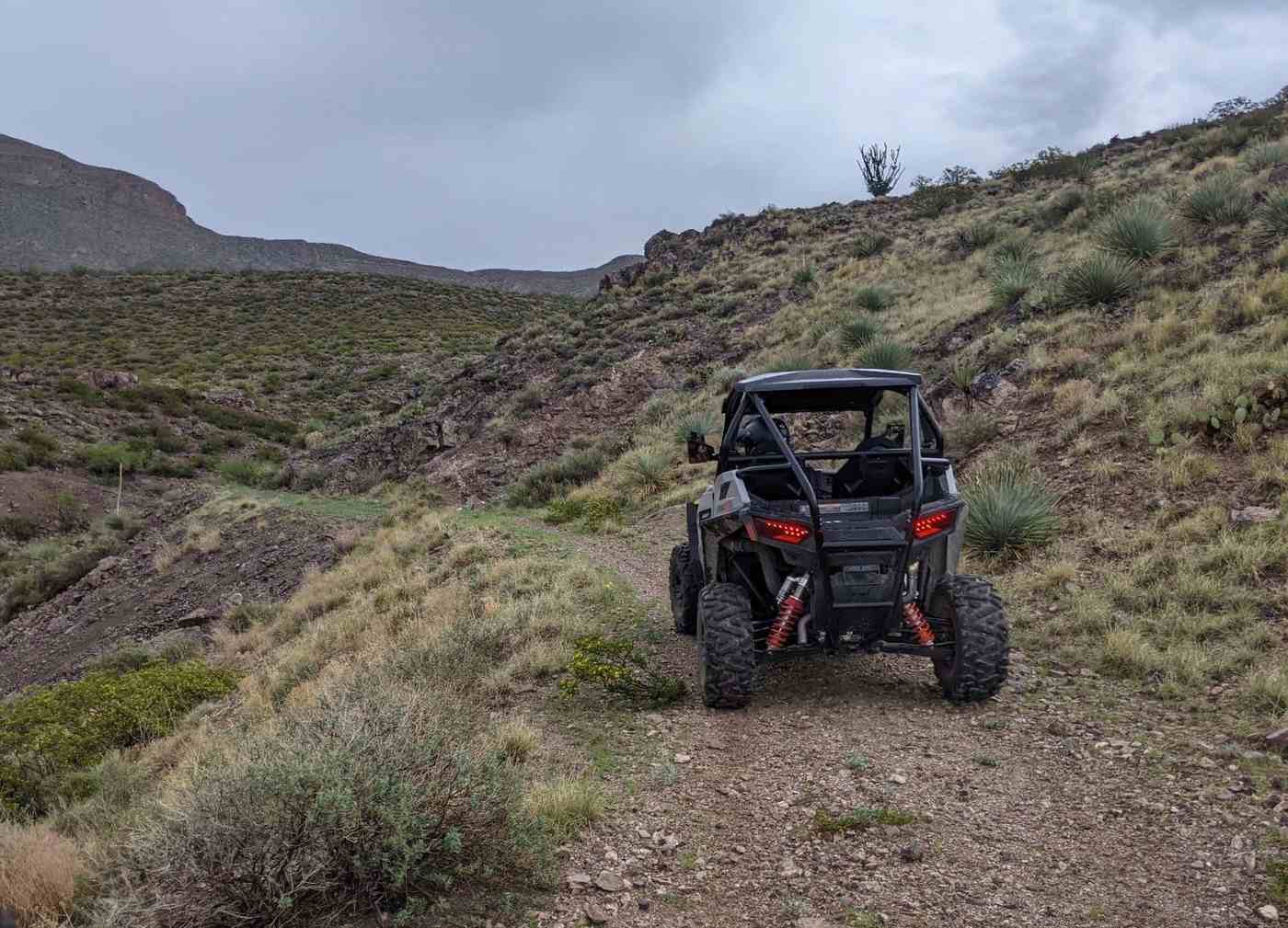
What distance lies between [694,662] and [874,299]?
17.3 meters

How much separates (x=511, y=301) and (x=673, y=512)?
54.3 metres

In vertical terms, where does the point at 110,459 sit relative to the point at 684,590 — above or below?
below

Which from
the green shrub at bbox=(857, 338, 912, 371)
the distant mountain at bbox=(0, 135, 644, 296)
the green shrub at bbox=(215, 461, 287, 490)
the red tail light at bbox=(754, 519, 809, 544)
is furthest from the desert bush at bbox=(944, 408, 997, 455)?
the distant mountain at bbox=(0, 135, 644, 296)

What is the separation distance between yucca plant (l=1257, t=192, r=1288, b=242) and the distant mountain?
73.7m

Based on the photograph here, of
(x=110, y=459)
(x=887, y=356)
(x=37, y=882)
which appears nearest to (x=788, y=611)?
(x=37, y=882)

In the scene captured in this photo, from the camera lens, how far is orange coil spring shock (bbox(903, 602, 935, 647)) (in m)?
5.30

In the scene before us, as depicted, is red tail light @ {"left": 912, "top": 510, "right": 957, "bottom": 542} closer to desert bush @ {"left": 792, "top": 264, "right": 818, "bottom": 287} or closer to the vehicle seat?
the vehicle seat

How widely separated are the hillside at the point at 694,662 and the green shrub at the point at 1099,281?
6cm

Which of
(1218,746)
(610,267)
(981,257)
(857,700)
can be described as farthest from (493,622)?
(610,267)

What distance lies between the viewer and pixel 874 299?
2225 centimetres

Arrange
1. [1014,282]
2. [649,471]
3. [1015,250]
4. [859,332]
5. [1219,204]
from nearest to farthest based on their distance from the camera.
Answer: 1. [1219,204]
2. [1014,282]
3. [649,471]
4. [859,332]
5. [1015,250]

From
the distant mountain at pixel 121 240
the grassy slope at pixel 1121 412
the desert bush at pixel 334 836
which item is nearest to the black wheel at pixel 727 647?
the desert bush at pixel 334 836

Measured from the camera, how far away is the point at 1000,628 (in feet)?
17.0

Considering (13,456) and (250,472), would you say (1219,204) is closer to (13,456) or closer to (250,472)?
(250,472)
